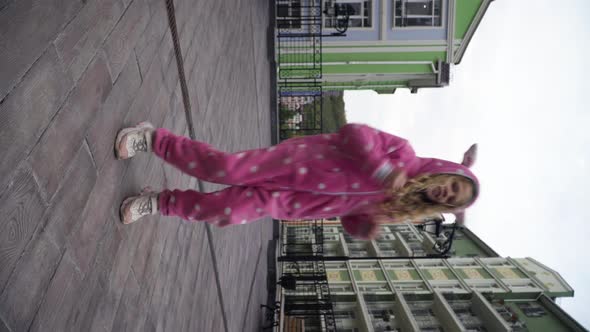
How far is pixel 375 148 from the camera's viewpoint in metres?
1.88

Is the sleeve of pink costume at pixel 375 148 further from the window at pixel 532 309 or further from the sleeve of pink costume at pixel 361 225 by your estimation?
the window at pixel 532 309

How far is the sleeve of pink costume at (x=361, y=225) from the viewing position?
2.12 meters

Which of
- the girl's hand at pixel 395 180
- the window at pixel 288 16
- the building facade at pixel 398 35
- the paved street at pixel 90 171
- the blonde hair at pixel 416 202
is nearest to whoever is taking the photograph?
the paved street at pixel 90 171

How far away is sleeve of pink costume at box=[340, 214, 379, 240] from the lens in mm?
2115

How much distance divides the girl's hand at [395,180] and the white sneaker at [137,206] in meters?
1.32

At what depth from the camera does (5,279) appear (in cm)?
113

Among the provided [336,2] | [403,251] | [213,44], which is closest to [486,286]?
[403,251]

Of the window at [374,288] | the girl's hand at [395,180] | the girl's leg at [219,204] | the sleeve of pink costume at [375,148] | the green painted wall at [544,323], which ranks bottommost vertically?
the green painted wall at [544,323]

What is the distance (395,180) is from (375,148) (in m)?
0.23

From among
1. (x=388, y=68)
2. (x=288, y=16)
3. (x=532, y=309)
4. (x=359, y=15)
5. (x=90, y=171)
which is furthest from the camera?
(x=532, y=309)

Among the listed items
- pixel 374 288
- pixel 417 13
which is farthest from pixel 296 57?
pixel 374 288

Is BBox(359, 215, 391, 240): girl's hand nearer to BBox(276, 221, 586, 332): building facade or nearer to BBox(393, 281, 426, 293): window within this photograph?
BBox(276, 221, 586, 332): building facade

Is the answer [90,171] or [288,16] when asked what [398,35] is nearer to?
[288,16]

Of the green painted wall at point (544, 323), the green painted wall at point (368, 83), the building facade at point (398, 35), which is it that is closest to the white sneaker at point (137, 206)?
the building facade at point (398, 35)
